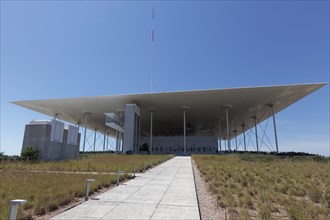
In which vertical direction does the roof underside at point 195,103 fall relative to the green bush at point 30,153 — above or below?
above

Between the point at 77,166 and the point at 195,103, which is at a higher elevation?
the point at 195,103

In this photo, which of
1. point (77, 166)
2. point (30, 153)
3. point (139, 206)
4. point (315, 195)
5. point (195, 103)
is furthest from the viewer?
point (195, 103)

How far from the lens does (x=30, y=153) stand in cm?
1873

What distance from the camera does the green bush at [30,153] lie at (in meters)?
18.4

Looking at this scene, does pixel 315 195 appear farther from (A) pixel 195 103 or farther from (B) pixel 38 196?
(A) pixel 195 103

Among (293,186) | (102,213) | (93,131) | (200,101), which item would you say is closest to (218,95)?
(200,101)

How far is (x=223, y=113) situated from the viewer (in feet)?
147

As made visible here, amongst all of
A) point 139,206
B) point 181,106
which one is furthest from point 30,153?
point 181,106

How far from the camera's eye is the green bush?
1841 centimetres

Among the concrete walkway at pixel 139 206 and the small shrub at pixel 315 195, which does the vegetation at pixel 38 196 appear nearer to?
the concrete walkway at pixel 139 206

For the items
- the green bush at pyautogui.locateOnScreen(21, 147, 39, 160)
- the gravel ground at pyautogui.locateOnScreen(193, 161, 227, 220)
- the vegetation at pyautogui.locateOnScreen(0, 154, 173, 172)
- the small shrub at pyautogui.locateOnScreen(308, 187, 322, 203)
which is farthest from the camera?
the green bush at pyautogui.locateOnScreen(21, 147, 39, 160)

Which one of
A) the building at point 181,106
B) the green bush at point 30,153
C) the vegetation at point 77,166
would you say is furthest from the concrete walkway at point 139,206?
the building at point 181,106

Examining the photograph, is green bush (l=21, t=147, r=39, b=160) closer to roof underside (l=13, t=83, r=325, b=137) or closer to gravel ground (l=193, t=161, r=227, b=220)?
roof underside (l=13, t=83, r=325, b=137)

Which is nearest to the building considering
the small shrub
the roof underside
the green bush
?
the roof underside
